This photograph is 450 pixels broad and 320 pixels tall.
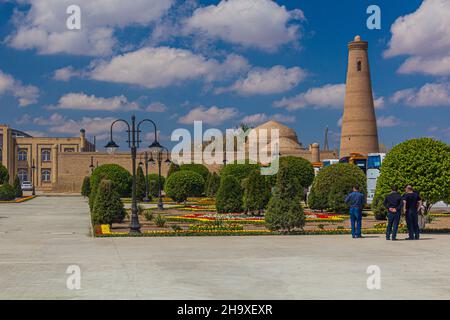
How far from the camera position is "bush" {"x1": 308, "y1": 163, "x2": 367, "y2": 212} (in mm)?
27547

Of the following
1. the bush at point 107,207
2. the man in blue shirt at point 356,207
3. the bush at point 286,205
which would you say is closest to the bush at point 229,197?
the bush at point 107,207

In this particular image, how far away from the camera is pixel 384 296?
7.94 meters

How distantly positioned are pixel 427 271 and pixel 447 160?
26.4 feet

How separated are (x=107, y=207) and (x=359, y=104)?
3351 cm

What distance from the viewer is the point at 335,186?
28.0 metres

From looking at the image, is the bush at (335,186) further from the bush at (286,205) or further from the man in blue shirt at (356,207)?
the man in blue shirt at (356,207)

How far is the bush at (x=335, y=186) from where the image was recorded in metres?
27.5

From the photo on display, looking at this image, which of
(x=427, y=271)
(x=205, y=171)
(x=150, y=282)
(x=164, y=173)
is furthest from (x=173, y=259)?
(x=164, y=173)

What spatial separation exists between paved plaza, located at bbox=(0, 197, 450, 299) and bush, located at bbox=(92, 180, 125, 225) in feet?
8.69

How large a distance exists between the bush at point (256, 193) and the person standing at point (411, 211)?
1021cm

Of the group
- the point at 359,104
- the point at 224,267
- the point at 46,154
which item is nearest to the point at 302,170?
the point at 359,104

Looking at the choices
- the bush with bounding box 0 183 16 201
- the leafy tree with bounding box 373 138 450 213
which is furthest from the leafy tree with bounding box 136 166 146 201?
the leafy tree with bounding box 373 138 450 213

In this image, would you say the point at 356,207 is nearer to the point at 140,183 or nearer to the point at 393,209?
the point at 393,209

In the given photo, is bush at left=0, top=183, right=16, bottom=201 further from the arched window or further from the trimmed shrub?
the arched window
